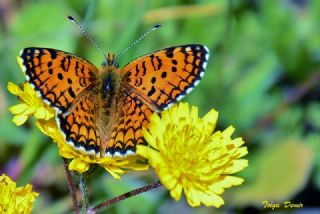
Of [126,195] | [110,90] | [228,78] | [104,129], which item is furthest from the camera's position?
[228,78]

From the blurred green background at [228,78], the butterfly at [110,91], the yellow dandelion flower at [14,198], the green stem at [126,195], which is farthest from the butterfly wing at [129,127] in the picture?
the blurred green background at [228,78]

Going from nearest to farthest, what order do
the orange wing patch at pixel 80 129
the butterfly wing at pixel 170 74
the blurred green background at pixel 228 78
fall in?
the orange wing patch at pixel 80 129
the butterfly wing at pixel 170 74
the blurred green background at pixel 228 78

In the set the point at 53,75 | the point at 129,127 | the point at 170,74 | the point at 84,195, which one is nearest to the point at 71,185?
the point at 84,195

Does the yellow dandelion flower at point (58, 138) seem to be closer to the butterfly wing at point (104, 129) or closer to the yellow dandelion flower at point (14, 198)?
the butterfly wing at point (104, 129)

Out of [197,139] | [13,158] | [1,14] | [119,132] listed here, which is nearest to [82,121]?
[119,132]

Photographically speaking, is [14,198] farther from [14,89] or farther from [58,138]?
[14,89]
